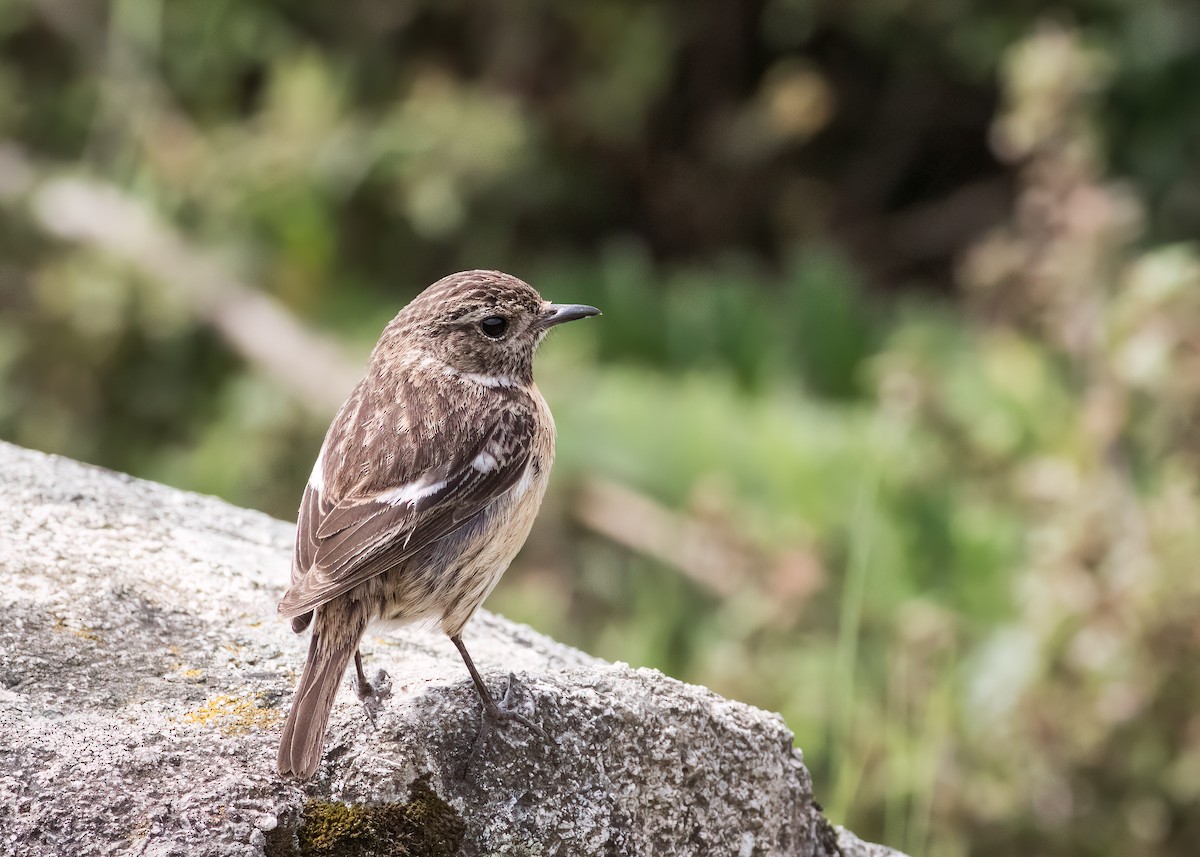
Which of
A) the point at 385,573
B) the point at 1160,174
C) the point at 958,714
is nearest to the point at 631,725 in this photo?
the point at 385,573

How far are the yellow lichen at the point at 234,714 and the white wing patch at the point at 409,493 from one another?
536 millimetres

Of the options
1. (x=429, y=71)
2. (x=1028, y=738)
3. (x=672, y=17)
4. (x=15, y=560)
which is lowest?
(x=15, y=560)

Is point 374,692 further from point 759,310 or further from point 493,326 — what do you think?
point 759,310

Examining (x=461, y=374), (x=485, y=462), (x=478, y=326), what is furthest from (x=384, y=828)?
(x=478, y=326)

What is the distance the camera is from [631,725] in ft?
10.6

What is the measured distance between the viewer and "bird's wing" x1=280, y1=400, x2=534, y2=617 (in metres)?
3.36

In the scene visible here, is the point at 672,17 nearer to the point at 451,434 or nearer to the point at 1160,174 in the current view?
the point at 1160,174

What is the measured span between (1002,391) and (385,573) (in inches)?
154

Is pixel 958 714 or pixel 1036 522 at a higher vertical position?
pixel 1036 522

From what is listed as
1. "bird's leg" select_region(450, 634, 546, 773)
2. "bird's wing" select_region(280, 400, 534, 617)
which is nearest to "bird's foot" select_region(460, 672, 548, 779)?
"bird's leg" select_region(450, 634, 546, 773)

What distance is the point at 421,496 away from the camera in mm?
3557

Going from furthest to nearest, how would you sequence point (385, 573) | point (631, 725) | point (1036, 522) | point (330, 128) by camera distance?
point (330, 128)
point (1036, 522)
point (385, 573)
point (631, 725)

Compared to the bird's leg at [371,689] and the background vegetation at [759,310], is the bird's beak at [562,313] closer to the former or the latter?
the background vegetation at [759,310]

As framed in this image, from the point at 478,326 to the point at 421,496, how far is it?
0.73 metres
